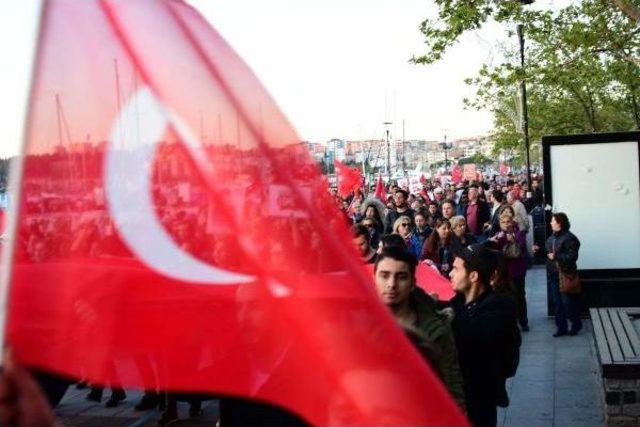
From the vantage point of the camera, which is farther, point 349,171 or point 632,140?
point 349,171

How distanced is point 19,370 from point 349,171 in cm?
2260

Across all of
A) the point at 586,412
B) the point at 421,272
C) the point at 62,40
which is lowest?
the point at 586,412

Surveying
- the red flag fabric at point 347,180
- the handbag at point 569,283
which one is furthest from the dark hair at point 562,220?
the red flag fabric at point 347,180

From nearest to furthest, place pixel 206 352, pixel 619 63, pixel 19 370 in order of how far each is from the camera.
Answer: pixel 19 370, pixel 206 352, pixel 619 63

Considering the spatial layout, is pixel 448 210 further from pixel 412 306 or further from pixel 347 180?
pixel 347 180

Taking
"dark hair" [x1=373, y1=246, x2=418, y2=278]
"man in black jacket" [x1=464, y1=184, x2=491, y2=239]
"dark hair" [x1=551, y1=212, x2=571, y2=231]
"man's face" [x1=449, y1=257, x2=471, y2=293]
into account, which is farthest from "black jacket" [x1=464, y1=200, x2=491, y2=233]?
"dark hair" [x1=373, y1=246, x2=418, y2=278]

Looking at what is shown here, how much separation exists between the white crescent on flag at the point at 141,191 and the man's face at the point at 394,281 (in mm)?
1510

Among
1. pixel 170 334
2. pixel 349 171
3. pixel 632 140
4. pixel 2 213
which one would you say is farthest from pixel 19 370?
pixel 349 171

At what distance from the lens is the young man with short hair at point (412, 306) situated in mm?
3248

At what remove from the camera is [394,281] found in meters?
3.54

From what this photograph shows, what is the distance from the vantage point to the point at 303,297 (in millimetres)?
1938

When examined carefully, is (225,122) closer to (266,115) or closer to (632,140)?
(266,115)

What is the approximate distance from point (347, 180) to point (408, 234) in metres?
14.0

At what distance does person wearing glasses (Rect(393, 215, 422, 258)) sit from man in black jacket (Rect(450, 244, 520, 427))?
16.6 feet
